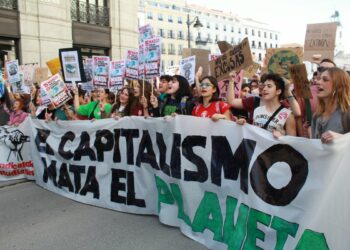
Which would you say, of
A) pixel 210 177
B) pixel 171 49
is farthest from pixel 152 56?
pixel 171 49

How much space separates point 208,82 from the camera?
4.71 m

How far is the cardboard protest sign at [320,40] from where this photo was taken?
20.8 feet

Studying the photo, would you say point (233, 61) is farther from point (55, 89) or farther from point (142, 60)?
point (55, 89)

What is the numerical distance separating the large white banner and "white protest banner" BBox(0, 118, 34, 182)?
606 millimetres

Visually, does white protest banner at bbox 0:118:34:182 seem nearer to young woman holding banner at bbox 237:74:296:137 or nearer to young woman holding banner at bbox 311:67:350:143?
young woman holding banner at bbox 237:74:296:137

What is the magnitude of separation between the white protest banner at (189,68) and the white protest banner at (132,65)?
113 cm

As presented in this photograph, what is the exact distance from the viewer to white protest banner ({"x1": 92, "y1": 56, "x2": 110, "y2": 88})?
7777mm

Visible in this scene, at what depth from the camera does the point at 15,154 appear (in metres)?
7.00

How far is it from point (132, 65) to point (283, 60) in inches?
99.9

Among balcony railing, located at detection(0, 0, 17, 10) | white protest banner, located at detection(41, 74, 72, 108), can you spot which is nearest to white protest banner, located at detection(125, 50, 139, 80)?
white protest banner, located at detection(41, 74, 72, 108)

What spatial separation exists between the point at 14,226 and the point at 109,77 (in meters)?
3.74

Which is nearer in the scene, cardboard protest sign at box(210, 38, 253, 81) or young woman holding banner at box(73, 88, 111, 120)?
cardboard protest sign at box(210, 38, 253, 81)

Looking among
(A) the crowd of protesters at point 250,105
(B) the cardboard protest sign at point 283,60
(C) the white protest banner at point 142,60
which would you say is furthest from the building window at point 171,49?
(B) the cardboard protest sign at point 283,60

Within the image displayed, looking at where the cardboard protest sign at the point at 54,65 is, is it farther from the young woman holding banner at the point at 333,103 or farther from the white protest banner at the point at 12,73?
the young woman holding banner at the point at 333,103
